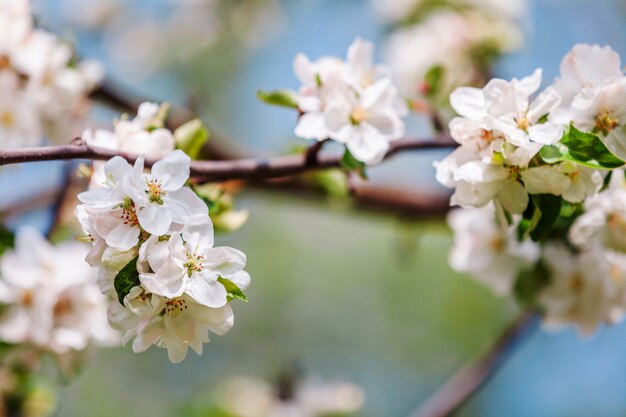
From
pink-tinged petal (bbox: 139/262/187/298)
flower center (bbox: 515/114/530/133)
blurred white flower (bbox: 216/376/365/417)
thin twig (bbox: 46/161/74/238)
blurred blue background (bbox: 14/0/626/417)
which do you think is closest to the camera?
pink-tinged petal (bbox: 139/262/187/298)

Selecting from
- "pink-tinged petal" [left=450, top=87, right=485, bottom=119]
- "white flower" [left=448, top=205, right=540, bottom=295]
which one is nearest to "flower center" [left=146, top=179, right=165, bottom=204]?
"pink-tinged petal" [left=450, top=87, right=485, bottom=119]

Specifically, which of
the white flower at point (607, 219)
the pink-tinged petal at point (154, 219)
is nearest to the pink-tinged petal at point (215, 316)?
the pink-tinged petal at point (154, 219)

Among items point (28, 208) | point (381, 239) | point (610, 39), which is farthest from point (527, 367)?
point (28, 208)

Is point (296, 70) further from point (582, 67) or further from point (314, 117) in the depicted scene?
point (582, 67)

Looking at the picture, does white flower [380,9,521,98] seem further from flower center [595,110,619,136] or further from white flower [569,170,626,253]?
flower center [595,110,619,136]

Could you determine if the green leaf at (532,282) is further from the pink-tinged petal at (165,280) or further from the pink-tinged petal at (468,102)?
the pink-tinged petal at (165,280)

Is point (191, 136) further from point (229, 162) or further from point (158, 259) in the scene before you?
point (158, 259)
